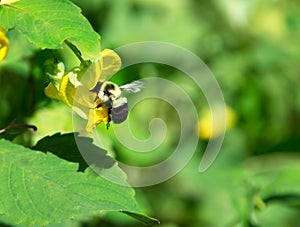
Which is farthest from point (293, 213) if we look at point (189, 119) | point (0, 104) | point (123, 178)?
point (123, 178)

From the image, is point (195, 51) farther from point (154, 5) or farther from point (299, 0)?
point (299, 0)

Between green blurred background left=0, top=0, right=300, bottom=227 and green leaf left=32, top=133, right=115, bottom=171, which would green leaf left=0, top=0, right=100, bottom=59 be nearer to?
green leaf left=32, top=133, right=115, bottom=171

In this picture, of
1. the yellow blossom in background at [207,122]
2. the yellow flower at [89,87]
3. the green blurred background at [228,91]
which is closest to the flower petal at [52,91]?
the yellow flower at [89,87]

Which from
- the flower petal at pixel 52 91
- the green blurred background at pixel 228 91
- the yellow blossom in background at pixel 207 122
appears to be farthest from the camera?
the yellow blossom in background at pixel 207 122

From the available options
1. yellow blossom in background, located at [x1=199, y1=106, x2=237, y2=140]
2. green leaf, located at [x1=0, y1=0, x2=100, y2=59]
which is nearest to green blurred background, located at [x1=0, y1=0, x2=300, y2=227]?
yellow blossom in background, located at [x1=199, y1=106, x2=237, y2=140]

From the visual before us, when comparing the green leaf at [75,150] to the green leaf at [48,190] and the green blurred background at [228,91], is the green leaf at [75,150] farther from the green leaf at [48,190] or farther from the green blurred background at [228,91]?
the green blurred background at [228,91]

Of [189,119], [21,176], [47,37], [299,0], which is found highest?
[299,0]
